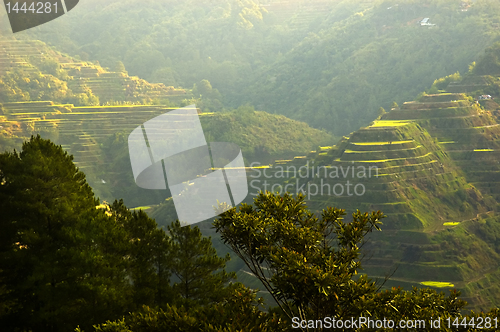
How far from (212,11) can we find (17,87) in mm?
70974

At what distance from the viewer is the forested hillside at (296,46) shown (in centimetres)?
10569

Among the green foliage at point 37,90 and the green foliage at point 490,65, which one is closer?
the green foliage at point 490,65

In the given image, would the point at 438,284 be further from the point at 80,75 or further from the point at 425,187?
the point at 80,75

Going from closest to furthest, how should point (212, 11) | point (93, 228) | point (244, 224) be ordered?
point (244, 224) → point (93, 228) → point (212, 11)

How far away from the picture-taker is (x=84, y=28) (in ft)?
458

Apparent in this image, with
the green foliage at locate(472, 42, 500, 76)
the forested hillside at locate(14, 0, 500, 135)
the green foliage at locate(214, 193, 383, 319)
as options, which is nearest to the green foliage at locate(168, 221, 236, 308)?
the green foliage at locate(214, 193, 383, 319)

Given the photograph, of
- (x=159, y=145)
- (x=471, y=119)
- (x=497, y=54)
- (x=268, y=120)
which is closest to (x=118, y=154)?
(x=159, y=145)

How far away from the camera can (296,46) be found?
135000mm

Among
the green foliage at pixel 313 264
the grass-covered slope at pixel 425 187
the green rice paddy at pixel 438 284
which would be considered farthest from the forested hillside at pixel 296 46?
the green foliage at pixel 313 264

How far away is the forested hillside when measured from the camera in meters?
106

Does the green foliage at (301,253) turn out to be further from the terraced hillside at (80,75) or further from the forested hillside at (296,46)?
the forested hillside at (296,46)

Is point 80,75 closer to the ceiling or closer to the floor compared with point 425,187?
closer to the ceiling

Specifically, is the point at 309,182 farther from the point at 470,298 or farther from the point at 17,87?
the point at 17,87

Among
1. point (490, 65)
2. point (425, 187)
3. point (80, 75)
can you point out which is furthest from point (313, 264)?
point (80, 75)
